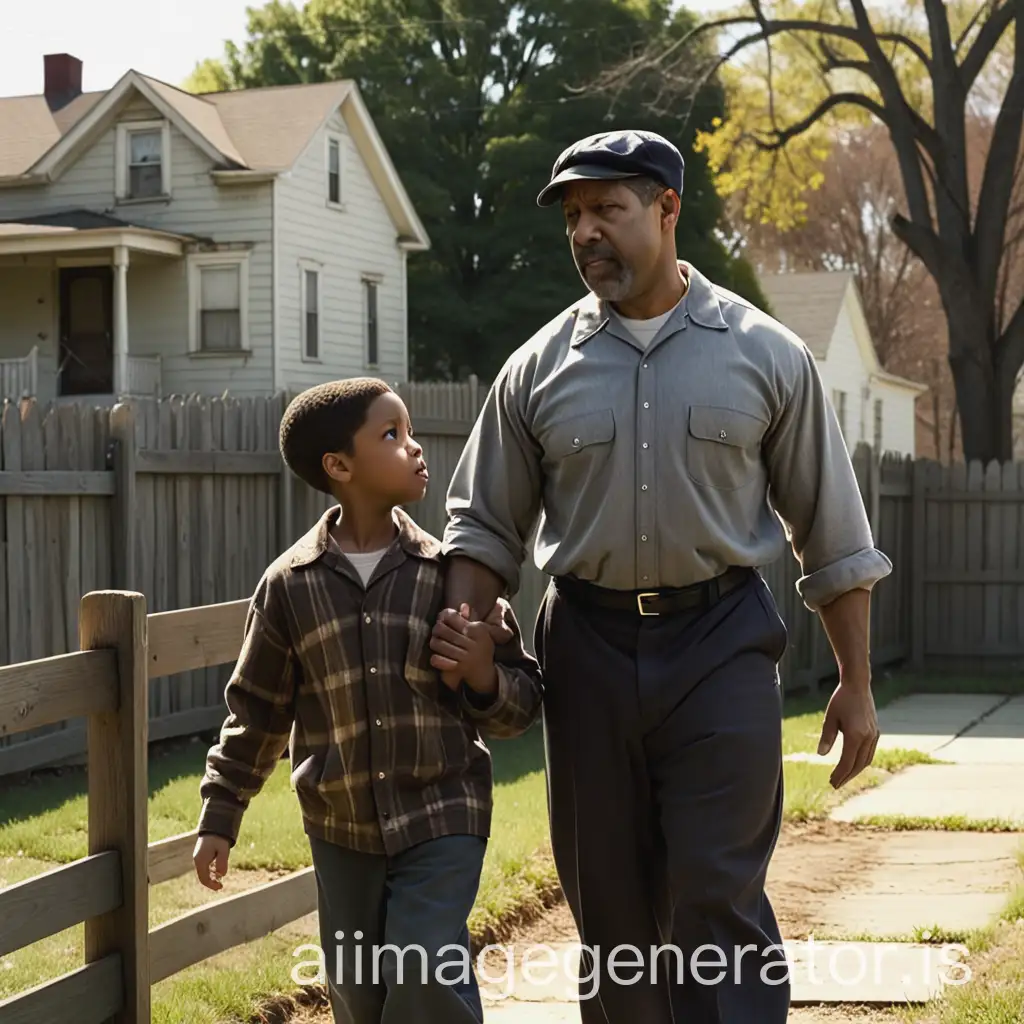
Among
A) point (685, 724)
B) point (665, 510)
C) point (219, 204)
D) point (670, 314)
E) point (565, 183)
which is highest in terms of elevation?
point (219, 204)

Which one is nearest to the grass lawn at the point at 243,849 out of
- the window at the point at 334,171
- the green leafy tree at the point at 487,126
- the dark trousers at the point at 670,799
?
the dark trousers at the point at 670,799

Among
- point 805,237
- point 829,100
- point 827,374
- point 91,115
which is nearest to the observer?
point 829,100

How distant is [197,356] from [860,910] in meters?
22.7

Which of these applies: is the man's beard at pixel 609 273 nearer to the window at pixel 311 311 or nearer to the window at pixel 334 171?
the window at pixel 311 311

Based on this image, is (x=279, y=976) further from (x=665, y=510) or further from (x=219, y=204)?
(x=219, y=204)

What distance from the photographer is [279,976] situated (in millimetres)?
5164

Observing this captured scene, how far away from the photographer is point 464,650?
11.9ft

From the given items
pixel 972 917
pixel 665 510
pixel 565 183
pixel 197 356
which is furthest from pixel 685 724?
pixel 197 356

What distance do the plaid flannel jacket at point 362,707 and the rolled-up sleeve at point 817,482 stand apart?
694 mm

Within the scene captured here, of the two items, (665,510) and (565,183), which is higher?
(565,183)

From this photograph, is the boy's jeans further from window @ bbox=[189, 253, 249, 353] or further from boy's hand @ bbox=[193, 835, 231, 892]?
window @ bbox=[189, 253, 249, 353]

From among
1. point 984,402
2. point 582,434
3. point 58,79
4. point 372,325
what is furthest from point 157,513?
point 58,79

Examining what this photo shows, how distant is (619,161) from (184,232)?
2519 cm

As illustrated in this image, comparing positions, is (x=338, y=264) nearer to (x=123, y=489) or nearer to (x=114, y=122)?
(x=114, y=122)
